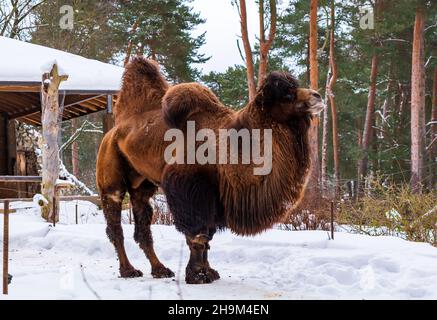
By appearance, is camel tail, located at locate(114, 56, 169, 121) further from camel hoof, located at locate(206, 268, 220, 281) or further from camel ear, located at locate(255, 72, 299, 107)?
camel hoof, located at locate(206, 268, 220, 281)

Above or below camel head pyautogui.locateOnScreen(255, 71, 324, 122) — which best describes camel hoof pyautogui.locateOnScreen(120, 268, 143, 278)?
below

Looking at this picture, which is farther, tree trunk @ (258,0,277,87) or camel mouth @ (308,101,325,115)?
tree trunk @ (258,0,277,87)

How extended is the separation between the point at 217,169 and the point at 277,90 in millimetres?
735

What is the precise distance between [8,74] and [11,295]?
335 inches

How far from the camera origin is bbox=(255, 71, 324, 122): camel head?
3.92 m

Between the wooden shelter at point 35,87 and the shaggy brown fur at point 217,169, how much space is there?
481 centimetres

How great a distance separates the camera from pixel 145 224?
500 centimetres

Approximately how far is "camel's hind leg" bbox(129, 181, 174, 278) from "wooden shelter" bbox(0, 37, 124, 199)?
438 cm

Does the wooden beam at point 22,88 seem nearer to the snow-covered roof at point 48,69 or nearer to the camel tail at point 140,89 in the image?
the snow-covered roof at point 48,69

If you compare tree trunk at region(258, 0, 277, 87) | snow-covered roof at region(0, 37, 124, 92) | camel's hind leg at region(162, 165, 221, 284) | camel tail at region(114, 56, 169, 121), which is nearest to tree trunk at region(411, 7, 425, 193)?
tree trunk at region(258, 0, 277, 87)

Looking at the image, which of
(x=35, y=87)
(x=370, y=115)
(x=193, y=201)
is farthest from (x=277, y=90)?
(x=370, y=115)

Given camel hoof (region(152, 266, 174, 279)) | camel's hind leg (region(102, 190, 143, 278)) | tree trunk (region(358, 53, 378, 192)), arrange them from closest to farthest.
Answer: camel hoof (region(152, 266, 174, 279)) → camel's hind leg (region(102, 190, 143, 278)) → tree trunk (region(358, 53, 378, 192))
